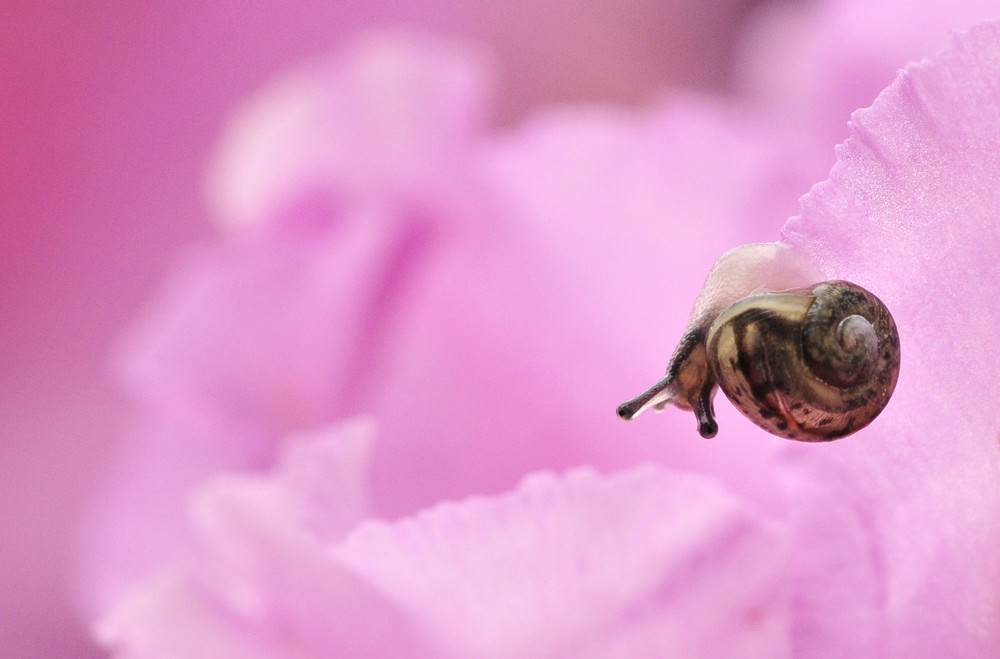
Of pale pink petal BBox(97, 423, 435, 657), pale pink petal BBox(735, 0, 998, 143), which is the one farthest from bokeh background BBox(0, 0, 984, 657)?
pale pink petal BBox(97, 423, 435, 657)

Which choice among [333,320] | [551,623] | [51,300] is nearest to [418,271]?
[333,320]

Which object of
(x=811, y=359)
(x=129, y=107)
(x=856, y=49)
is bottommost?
(x=811, y=359)

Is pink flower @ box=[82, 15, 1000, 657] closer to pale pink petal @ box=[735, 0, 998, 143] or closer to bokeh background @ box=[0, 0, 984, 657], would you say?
pale pink petal @ box=[735, 0, 998, 143]

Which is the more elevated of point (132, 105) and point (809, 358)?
point (132, 105)

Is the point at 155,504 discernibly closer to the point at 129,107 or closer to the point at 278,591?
the point at 278,591

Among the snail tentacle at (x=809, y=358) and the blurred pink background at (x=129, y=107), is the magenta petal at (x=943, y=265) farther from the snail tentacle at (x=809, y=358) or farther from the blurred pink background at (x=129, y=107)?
the blurred pink background at (x=129, y=107)

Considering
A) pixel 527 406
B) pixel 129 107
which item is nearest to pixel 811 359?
pixel 527 406
